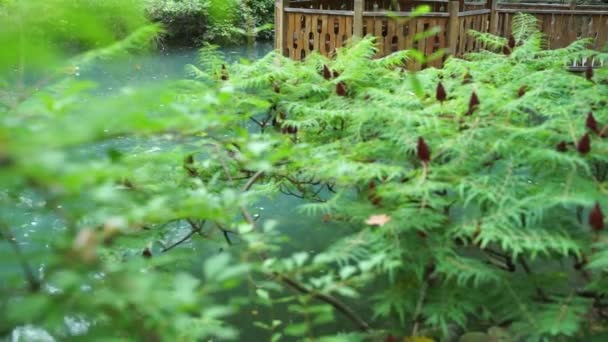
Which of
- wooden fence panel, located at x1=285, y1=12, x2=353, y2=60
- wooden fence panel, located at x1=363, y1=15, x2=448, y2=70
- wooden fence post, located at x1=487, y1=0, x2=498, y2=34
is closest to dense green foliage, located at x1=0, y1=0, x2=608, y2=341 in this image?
wooden fence panel, located at x1=363, y1=15, x2=448, y2=70

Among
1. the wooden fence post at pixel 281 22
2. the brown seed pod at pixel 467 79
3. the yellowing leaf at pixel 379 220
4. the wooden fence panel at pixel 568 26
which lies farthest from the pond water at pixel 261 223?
the wooden fence panel at pixel 568 26

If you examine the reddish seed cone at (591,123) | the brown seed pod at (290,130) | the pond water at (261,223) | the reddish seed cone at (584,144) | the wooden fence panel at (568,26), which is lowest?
the pond water at (261,223)

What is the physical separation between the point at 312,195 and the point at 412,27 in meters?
4.01

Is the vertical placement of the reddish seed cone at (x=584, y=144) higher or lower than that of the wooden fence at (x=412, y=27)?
lower

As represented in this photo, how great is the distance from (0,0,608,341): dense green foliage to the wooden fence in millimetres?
3093

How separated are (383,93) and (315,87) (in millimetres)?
649

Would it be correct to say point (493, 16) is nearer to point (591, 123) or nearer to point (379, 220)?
point (591, 123)

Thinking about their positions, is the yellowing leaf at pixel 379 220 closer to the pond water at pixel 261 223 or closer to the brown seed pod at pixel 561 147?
the pond water at pixel 261 223

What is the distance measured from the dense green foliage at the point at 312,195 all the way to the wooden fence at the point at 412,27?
3.09 m

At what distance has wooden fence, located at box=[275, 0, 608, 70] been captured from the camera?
23.3 ft

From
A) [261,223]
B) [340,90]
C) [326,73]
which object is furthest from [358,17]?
[340,90]

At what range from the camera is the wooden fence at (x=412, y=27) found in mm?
7102

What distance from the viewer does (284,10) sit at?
762 centimetres

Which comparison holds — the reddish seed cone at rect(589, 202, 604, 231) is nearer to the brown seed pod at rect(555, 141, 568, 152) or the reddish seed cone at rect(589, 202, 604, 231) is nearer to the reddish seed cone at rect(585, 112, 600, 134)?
the brown seed pod at rect(555, 141, 568, 152)
